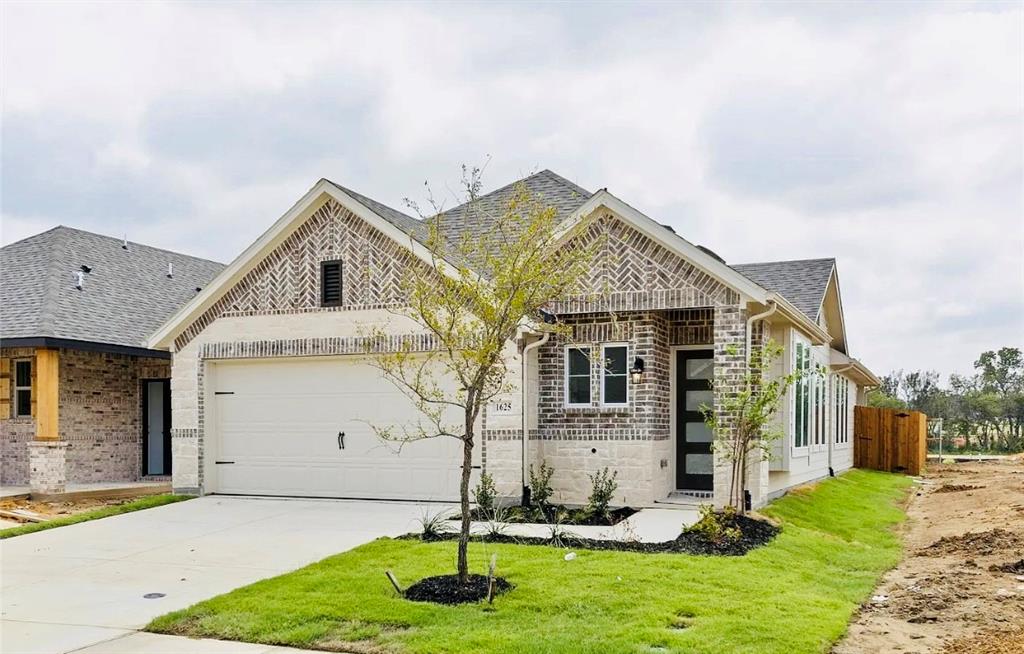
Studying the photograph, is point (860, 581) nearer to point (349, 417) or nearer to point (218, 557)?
point (218, 557)

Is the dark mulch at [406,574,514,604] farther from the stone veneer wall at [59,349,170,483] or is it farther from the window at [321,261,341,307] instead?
the stone veneer wall at [59,349,170,483]

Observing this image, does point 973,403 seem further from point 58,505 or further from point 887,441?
point 58,505

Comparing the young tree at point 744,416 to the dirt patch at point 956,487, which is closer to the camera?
the young tree at point 744,416

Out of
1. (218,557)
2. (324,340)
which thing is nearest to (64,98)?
(324,340)

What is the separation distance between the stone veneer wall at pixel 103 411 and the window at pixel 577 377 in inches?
363

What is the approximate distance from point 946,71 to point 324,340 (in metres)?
9.90

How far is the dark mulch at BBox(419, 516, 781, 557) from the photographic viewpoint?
1005 centimetres

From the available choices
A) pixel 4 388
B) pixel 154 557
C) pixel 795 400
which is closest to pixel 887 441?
pixel 795 400

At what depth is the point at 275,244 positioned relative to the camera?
49.6ft

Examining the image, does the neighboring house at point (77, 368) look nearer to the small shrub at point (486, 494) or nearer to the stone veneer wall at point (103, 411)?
the stone veneer wall at point (103, 411)

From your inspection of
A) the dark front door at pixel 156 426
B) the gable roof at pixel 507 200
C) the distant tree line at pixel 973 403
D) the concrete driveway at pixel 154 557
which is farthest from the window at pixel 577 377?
the distant tree line at pixel 973 403

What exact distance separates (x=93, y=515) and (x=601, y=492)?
24.1 feet

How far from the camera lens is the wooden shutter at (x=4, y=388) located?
57.2ft

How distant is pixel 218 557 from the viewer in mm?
10219
